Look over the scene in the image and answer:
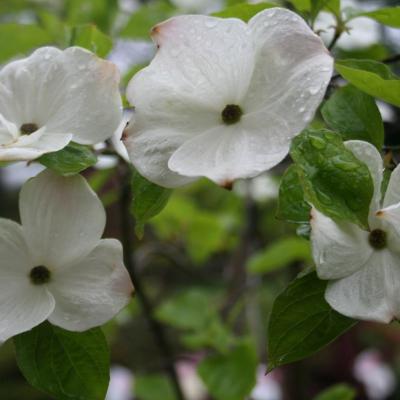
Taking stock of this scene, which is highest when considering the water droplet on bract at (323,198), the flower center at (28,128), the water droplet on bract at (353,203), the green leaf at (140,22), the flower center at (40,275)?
the water droplet on bract at (323,198)

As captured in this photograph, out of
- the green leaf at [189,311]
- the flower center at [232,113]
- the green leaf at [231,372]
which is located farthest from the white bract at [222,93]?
the green leaf at [189,311]

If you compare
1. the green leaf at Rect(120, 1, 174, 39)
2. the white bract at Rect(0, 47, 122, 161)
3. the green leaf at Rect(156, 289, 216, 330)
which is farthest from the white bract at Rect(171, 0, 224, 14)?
the white bract at Rect(0, 47, 122, 161)

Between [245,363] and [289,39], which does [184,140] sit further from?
[245,363]

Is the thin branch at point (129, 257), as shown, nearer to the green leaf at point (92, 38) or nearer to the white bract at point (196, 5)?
the green leaf at point (92, 38)

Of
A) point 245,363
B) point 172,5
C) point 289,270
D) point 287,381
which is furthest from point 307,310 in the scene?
point 287,381

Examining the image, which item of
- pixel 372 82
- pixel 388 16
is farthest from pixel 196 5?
pixel 372 82

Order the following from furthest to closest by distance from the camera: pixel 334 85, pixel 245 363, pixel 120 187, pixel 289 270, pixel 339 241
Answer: pixel 289 270
pixel 245 363
pixel 120 187
pixel 334 85
pixel 339 241
